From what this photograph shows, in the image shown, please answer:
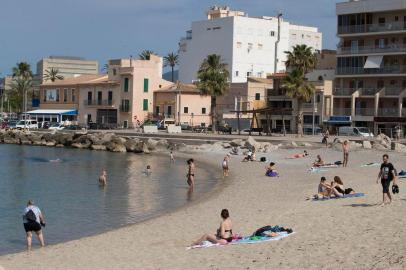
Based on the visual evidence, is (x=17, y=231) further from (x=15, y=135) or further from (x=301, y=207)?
(x=15, y=135)

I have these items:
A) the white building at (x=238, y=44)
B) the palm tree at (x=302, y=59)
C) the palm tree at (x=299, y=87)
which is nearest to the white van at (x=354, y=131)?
the palm tree at (x=299, y=87)

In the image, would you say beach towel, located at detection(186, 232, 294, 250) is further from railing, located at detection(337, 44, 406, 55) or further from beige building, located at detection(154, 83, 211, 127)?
beige building, located at detection(154, 83, 211, 127)

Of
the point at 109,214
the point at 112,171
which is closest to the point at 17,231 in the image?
the point at 109,214

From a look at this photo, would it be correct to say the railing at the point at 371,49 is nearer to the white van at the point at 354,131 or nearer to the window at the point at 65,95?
the white van at the point at 354,131

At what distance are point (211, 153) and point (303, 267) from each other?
41.5 metres

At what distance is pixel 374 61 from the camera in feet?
232

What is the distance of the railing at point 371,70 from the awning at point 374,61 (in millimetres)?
465

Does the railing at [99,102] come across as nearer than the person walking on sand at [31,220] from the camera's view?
No

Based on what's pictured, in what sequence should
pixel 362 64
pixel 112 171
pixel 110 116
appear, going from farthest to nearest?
pixel 110 116 → pixel 362 64 → pixel 112 171

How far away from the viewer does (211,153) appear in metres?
54.4

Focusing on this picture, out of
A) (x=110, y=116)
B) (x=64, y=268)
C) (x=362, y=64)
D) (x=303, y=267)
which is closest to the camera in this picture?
(x=303, y=267)

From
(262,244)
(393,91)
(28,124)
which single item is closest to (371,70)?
(393,91)

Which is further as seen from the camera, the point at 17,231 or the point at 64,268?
the point at 17,231

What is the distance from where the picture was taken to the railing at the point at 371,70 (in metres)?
69.2
